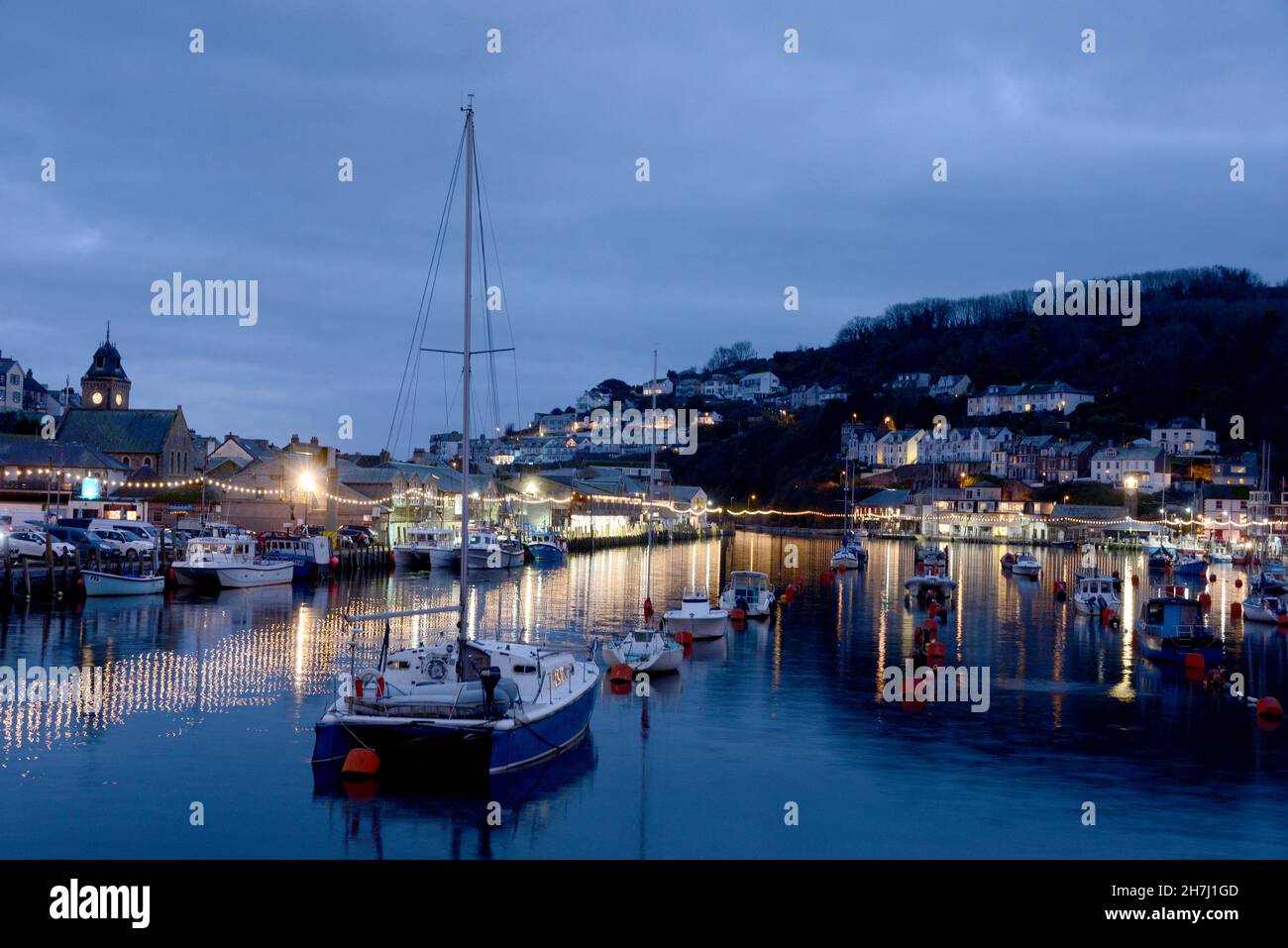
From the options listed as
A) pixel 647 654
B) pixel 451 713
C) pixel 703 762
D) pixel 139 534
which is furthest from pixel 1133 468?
pixel 451 713

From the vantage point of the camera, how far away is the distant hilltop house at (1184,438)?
194 m

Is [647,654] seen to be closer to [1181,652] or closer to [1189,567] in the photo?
[1181,652]

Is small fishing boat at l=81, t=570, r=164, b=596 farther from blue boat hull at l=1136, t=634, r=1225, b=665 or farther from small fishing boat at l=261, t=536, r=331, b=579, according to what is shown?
blue boat hull at l=1136, t=634, r=1225, b=665

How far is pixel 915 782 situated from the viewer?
27062 millimetres

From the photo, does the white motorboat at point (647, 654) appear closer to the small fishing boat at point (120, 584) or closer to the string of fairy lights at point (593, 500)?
the string of fairy lights at point (593, 500)

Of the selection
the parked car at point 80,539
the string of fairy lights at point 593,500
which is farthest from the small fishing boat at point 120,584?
the string of fairy lights at point 593,500

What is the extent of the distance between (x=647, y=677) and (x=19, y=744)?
1835 cm

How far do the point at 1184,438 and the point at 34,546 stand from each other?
179448mm

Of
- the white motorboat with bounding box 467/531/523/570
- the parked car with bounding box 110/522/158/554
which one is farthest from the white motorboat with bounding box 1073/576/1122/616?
the parked car with bounding box 110/522/158/554

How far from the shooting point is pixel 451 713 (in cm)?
2439

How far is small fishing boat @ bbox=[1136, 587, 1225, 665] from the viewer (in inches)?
1767

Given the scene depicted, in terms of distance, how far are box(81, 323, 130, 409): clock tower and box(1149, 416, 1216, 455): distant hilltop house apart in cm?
15193
